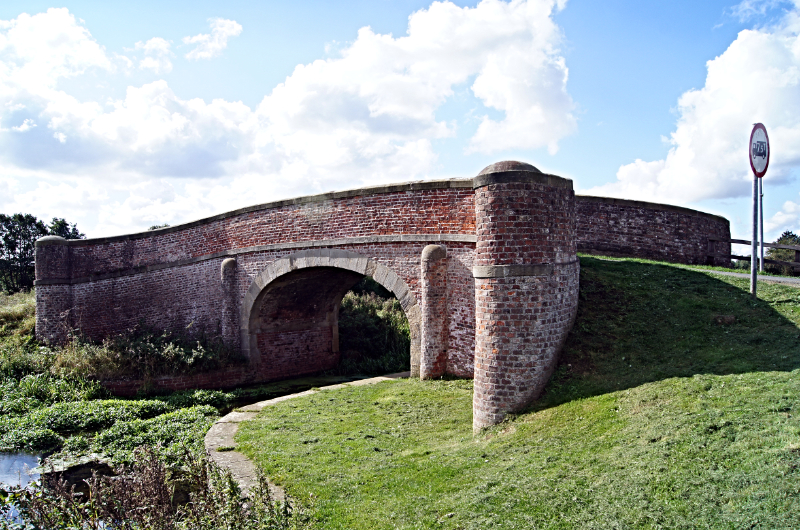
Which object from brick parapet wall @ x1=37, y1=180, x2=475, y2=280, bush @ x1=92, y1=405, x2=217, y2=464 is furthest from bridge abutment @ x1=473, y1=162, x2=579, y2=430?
bush @ x1=92, y1=405, x2=217, y2=464

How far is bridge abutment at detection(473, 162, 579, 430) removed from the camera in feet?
21.3

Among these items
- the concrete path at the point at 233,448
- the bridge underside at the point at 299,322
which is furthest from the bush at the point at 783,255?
the concrete path at the point at 233,448

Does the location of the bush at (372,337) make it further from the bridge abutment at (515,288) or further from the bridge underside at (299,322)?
the bridge abutment at (515,288)

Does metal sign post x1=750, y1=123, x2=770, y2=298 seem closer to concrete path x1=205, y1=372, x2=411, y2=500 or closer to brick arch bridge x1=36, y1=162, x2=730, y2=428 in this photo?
brick arch bridge x1=36, y1=162, x2=730, y2=428

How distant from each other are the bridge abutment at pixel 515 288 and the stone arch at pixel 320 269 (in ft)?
11.6

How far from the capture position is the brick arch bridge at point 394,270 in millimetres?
6605

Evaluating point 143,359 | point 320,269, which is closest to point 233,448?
point 320,269

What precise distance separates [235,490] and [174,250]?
11.1 metres

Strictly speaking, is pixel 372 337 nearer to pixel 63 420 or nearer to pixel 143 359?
pixel 143 359

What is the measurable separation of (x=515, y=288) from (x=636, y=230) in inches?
301

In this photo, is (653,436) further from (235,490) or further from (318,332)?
(318,332)

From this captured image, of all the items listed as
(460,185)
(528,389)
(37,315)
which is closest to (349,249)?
(460,185)

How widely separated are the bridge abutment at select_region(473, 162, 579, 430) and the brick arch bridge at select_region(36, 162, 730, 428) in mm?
17

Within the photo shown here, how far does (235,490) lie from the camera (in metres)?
4.70
